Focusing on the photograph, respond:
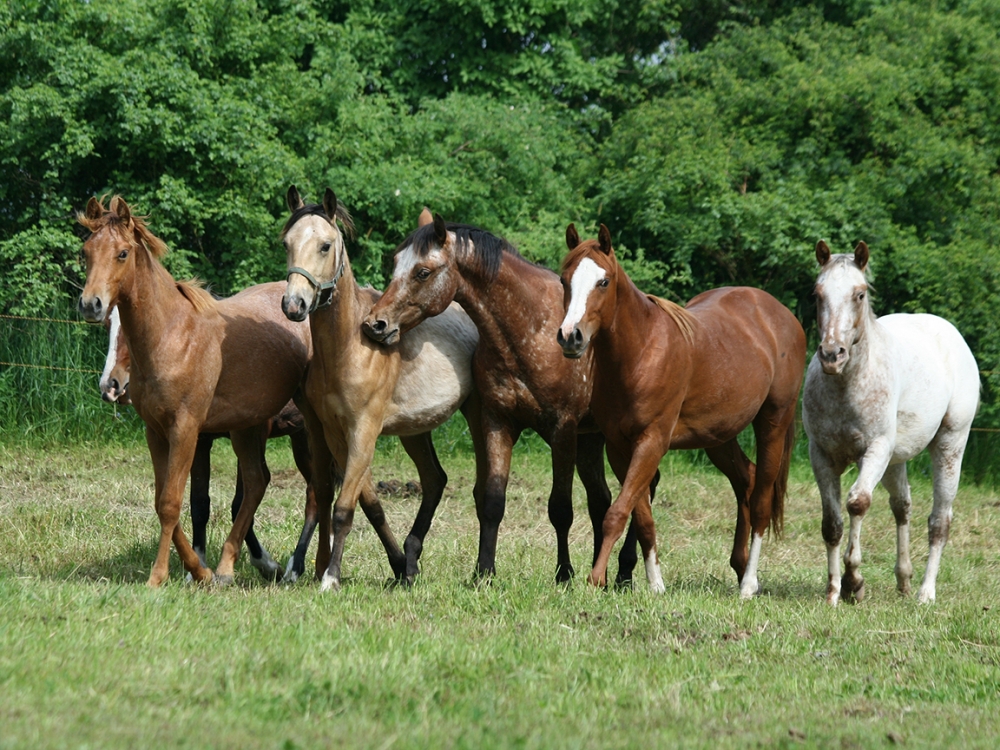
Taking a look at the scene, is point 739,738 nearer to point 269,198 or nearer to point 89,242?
point 89,242

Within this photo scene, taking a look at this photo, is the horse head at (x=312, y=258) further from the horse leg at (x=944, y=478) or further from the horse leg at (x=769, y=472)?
the horse leg at (x=944, y=478)

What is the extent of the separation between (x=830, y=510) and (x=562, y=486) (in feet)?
5.75

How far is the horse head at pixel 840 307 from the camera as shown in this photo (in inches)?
244

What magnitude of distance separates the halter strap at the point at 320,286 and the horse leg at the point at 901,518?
407cm

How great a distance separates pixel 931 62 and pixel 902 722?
13500 mm

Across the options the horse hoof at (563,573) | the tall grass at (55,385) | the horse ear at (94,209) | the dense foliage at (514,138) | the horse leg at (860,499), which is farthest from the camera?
the dense foliage at (514,138)

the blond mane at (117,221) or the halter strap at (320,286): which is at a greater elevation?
the blond mane at (117,221)

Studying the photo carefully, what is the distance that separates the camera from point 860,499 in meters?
6.52

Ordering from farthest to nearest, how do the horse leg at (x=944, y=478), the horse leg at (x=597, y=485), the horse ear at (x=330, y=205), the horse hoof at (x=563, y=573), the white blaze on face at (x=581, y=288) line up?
the horse leg at (x=944, y=478) < the horse leg at (x=597, y=485) < the horse hoof at (x=563, y=573) < the horse ear at (x=330, y=205) < the white blaze on face at (x=581, y=288)

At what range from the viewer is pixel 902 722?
4156mm

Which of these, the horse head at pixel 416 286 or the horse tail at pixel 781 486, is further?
the horse tail at pixel 781 486

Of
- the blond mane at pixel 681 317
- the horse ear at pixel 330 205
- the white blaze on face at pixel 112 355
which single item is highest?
the horse ear at pixel 330 205

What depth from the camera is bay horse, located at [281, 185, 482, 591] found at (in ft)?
19.9

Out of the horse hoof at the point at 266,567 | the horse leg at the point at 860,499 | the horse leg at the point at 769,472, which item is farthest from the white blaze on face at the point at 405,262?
the horse leg at the point at 860,499
